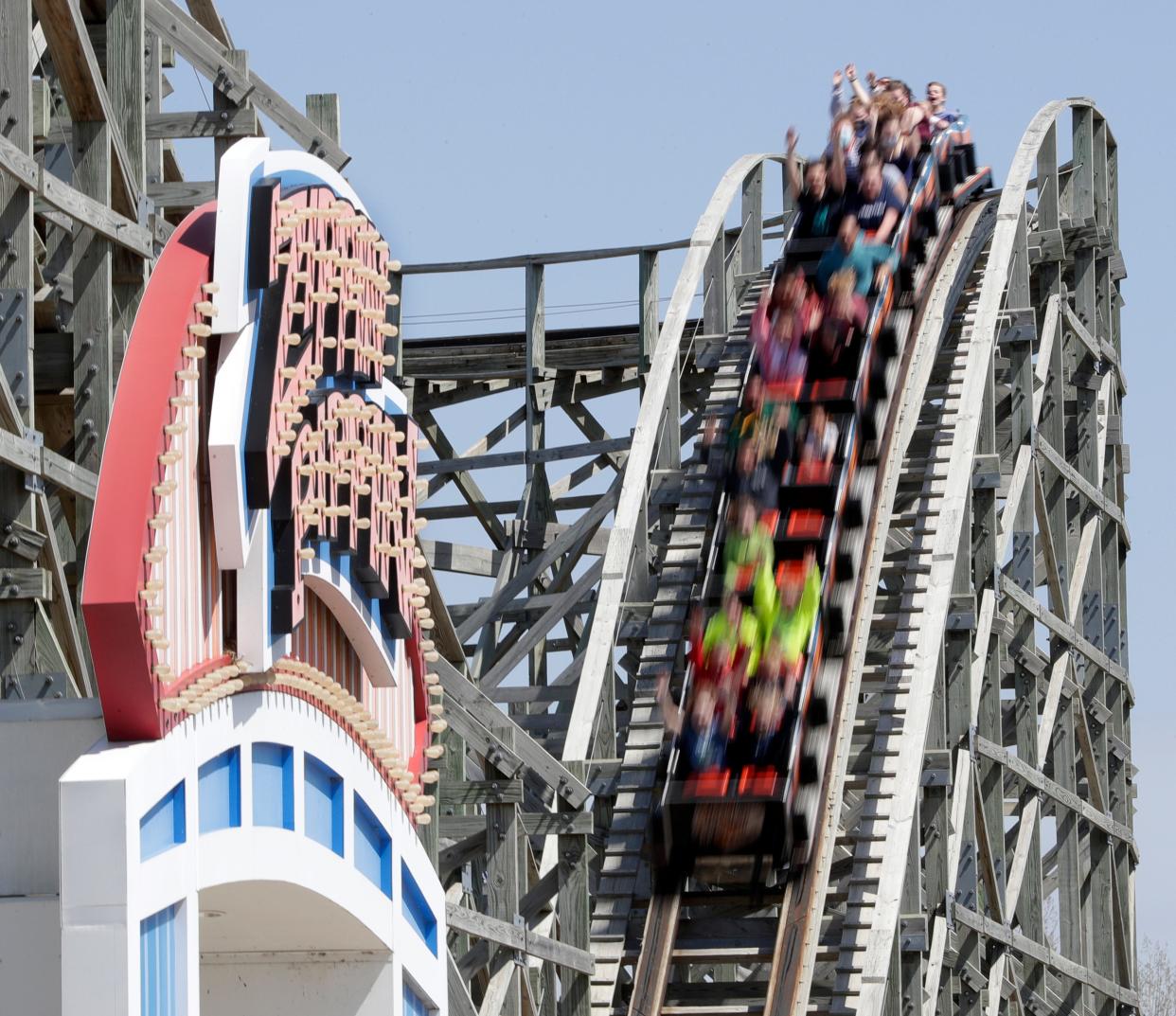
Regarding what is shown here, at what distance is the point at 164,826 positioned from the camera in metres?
4.32

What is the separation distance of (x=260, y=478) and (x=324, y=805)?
94 centimetres

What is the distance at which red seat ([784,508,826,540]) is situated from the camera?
11.6 meters

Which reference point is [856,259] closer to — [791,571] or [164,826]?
[791,571]

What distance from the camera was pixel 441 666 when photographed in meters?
8.41

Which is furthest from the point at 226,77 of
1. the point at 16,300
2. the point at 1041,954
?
the point at 1041,954

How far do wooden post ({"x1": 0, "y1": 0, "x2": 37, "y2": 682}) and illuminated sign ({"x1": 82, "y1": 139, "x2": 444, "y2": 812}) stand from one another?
52.4 inches

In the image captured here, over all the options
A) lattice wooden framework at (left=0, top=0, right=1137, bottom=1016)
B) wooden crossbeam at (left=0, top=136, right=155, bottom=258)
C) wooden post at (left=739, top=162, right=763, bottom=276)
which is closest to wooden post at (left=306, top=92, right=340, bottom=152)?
lattice wooden framework at (left=0, top=0, right=1137, bottom=1016)

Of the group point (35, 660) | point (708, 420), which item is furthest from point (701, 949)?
point (35, 660)

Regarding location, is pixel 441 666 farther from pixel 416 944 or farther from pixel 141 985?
pixel 141 985

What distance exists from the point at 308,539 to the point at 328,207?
764mm

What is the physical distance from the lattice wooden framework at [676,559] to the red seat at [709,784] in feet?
1.27

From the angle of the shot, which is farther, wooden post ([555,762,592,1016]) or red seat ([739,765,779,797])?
red seat ([739,765,779,797])

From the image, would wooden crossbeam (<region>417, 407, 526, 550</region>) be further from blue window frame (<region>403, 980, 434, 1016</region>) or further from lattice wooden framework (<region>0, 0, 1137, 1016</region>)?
blue window frame (<region>403, 980, 434, 1016</region>)

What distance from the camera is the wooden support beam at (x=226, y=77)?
8.23 m
